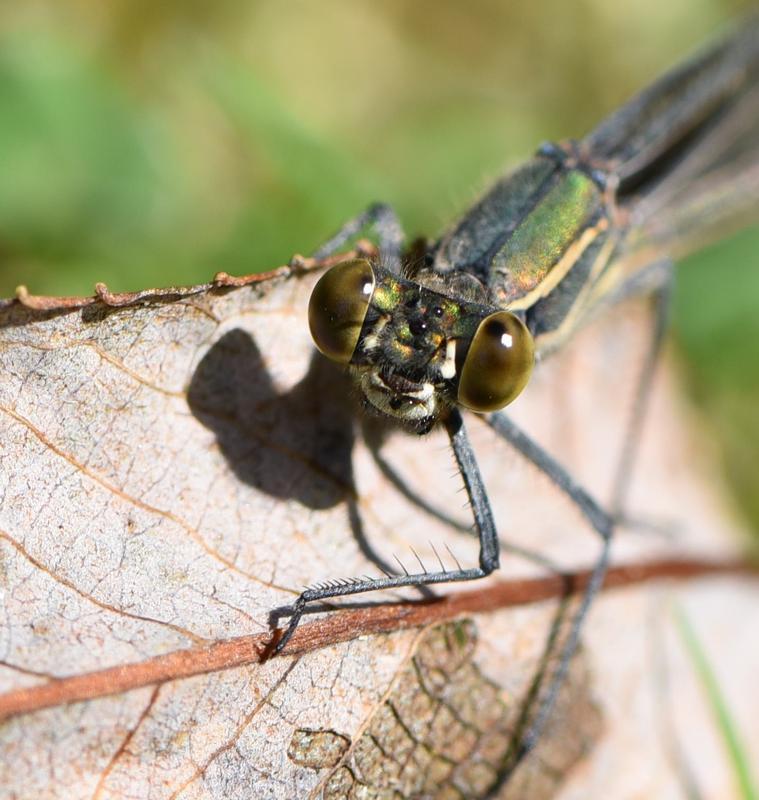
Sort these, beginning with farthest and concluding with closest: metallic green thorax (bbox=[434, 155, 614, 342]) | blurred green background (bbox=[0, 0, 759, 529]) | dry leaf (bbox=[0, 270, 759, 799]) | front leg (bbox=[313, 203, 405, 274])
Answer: blurred green background (bbox=[0, 0, 759, 529])
front leg (bbox=[313, 203, 405, 274])
metallic green thorax (bbox=[434, 155, 614, 342])
dry leaf (bbox=[0, 270, 759, 799])

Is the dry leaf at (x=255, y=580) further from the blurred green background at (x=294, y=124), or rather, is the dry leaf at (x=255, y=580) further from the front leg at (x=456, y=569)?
the blurred green background at (x=294, y=124)

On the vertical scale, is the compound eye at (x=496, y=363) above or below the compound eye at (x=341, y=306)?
below

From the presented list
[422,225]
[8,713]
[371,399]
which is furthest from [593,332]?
[8,713]

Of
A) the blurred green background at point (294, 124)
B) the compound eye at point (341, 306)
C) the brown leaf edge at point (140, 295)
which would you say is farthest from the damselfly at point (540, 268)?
the blurred green background at point (294, 124)

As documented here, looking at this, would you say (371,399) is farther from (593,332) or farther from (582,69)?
(582,69)

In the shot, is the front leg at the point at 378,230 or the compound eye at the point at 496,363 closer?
the compound eye at the point at 496,363

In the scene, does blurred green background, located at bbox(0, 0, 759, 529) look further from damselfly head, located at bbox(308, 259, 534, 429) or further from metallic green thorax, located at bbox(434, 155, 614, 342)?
damselfly head, located at bbox(308, 259, 534, 429)

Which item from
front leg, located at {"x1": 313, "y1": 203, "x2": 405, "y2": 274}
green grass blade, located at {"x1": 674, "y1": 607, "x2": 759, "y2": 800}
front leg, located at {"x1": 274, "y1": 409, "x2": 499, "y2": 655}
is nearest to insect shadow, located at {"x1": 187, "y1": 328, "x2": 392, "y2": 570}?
front leg, located at {"x1": 274, "y1": 409, "x2": 499, "y2": 655}

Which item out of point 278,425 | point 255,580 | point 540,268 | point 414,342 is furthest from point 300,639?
point 540,268
